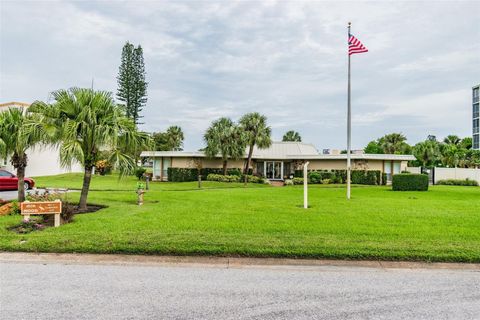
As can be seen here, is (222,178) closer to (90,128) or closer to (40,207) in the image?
(90,128)

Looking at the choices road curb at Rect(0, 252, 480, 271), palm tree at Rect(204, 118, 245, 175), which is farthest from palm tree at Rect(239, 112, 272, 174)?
road curb at Rect(0, 252, 480, 271)

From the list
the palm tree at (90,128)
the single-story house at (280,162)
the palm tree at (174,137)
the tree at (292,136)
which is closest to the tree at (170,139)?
the palm tree at (174,137)

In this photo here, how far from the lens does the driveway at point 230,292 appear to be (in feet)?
12.3

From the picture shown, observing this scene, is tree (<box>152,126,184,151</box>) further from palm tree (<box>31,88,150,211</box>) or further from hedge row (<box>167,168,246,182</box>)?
palm tree (<box>31,88,150,211</box>)

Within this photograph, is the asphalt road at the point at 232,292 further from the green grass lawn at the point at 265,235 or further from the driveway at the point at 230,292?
the green grass lawn at the point at 265,235

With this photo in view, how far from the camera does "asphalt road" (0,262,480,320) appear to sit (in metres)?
3.75

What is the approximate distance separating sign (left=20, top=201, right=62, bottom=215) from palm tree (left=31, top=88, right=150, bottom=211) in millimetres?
2429

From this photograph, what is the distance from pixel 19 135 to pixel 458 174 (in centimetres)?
3788

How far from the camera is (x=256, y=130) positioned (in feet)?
103

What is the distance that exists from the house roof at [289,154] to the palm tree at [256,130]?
7.16 feet

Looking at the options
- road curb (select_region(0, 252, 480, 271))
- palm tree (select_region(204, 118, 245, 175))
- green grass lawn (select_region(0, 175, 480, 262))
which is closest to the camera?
road curb (select_region(0, 252, 480, 271))

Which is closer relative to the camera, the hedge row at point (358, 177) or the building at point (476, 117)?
the hedge row at point (358, 177)

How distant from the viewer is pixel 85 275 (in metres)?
5.03

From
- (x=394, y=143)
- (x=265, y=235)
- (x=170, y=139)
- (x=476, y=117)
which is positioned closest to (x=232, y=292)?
(x=265, y=235)
